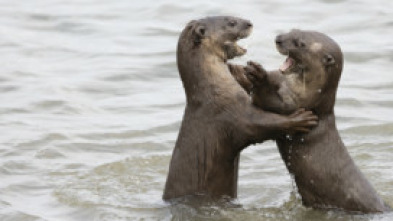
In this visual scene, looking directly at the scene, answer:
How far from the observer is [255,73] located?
8547 millimetres

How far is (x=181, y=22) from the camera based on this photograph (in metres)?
17.4

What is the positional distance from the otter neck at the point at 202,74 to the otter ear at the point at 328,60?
72cm

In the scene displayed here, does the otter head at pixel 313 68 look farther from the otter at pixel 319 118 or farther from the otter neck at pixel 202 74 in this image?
the otter neck at pixel 202 74

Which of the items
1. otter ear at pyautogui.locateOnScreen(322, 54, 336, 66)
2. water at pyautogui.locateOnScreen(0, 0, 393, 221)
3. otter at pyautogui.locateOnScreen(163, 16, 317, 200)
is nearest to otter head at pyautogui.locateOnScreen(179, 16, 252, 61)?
otter at pyautogui.locateOnScreen(163, 16, 317, 200)

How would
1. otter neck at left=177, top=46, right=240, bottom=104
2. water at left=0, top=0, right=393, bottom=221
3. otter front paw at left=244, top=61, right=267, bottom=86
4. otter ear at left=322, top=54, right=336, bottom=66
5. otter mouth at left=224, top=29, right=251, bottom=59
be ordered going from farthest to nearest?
water at left=0, top=0, right=393, bottom=221, otter mouth at left=224, top=29, right=251, bottom=59, otter neck at left=177, top=46, right=240, bottom=104, otter ear at left=322, top=54, right=336, bottom=66, otter front paw at left=244, top=61, right=267, bottom=86

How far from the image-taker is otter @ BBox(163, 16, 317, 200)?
8562 millimetres

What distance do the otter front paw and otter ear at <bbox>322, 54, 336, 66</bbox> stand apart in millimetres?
460

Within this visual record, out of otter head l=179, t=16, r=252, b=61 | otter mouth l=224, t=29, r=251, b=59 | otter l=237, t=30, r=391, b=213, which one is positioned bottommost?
otter l=237, t=30, r=391, b=213

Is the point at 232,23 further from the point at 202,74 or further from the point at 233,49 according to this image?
the point at 202,74

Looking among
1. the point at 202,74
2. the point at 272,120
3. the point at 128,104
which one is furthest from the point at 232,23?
the point at 128,104

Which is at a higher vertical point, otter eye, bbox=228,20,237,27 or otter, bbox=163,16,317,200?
otter eye, bbox=228,20,237,27

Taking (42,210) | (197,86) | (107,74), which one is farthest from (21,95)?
(197,86)

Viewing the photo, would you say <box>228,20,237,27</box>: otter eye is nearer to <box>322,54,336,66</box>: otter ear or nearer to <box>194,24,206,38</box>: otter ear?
<box>194,24,206,38</box>: otter ear

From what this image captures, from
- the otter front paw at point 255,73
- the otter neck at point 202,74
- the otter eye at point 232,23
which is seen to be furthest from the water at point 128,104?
the otter eye at point 232,23
